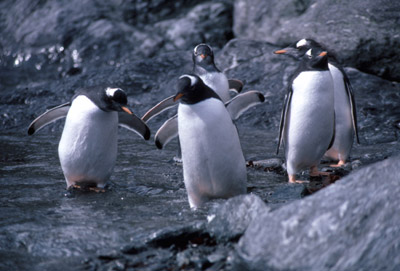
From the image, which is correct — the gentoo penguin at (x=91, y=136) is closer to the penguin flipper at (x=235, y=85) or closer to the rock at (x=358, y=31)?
the penguin flipper at (x=235, y=85)

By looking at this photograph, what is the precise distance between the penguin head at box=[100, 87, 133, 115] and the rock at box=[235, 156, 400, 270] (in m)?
2.01

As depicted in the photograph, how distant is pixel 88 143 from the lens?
191 inches

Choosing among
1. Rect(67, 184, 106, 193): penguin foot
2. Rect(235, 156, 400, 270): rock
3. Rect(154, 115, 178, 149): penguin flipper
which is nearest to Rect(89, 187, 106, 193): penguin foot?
Rect(67, 184, 106, 193): penguin foot

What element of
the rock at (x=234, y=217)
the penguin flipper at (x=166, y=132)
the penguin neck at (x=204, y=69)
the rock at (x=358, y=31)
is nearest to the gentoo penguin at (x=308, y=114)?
the penguin flipper at (x=166, y=132)

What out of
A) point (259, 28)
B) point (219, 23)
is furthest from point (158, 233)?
point (219, 23)

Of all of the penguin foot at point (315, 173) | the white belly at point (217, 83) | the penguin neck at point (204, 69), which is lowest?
the penguin foot at point (315, 173)

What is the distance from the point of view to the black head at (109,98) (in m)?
4.65

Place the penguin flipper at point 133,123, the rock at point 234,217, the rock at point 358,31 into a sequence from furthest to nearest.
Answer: the rock at point 358,31, the penguin flipper at point 133,123, the rock at point 234,217

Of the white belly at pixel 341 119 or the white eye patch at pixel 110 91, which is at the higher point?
the white eye patch at pixel 110 91

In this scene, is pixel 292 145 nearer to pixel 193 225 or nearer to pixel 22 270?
pixel 193 225

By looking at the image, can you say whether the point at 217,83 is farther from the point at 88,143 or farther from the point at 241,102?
the point at 88,143

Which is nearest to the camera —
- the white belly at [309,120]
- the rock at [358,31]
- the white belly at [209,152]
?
the white belly at [209,152]

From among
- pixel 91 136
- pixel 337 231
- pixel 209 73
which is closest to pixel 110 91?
pixel 91 136

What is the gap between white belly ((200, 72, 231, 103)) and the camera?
20.9 ft
